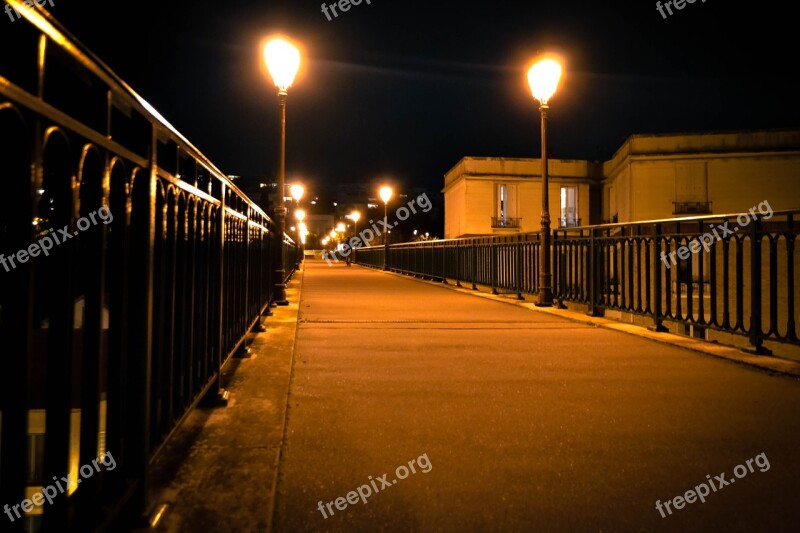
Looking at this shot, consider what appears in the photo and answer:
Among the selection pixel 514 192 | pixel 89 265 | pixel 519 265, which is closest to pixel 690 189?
pixel 514 192

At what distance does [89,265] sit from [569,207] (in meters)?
49.8

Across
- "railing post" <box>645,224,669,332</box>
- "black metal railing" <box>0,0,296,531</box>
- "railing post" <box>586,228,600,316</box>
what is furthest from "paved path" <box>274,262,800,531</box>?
"railing post" <box>586,228,600,316</box>

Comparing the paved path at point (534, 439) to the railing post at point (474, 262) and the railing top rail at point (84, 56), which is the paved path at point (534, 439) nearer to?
the railing top rail at point (84, 56)

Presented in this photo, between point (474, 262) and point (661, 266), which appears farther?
point (474, 262)

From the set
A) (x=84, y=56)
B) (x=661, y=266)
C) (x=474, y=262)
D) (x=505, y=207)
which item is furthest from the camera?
(x=505, y=207)

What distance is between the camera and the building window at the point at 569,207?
48.6 meters

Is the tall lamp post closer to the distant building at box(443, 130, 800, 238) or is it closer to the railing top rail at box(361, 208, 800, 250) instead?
the railing top rail at box(361, 208, 800, 250)

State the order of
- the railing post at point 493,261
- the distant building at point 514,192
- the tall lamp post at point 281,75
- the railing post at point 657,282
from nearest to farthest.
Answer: the railing post at point 657,282 < the tall lamp post at point 281,75 < the railing post at point 493,261 < the distant building at point 514,192

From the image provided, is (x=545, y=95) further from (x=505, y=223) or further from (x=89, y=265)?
(x=505, y=223)

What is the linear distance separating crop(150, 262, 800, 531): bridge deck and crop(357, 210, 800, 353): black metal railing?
3.15 feet

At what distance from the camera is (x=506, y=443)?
11.2 ft

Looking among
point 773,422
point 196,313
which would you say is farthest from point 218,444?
point 773,422

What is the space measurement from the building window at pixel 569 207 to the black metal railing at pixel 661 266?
3149 centimetres

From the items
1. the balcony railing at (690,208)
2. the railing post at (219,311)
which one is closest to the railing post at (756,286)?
the railing post at (219,311)
